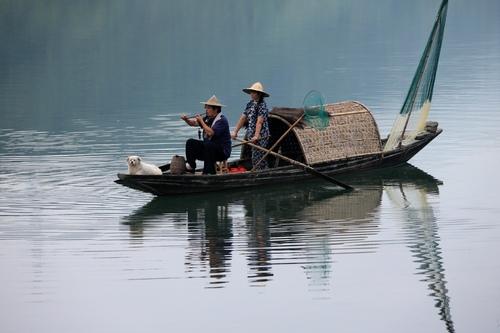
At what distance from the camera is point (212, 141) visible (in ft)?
52.9

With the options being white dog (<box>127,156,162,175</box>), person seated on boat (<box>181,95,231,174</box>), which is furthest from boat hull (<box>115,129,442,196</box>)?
person seated on boat (<box>181,95,231,174</box>)

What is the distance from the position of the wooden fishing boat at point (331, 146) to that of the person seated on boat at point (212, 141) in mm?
237

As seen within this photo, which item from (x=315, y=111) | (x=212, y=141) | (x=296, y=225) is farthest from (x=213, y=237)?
(x=315, y=111)

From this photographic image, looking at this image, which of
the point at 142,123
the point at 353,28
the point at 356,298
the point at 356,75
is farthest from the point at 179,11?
the point at 356,298

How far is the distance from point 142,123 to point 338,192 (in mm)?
7614

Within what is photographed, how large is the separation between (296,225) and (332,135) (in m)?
2.81

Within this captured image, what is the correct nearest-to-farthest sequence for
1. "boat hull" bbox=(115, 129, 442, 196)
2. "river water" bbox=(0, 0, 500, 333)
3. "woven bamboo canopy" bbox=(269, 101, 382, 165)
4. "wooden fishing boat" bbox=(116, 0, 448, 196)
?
"river water" bbox=(0, 0, 500, 333)
"boat hull" bbox=(115, 129, 442, 196)
"wooden fishing boat" bbox=(116, 0, 448, 196)
"woven bamboo canopy" bbox=(269, 101, 382, 165)

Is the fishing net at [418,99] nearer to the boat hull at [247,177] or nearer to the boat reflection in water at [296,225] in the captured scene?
the boat hull at [247,177]

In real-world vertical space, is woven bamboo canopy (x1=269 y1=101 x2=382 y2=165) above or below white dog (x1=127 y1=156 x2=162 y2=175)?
above

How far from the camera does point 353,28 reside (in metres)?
51.2

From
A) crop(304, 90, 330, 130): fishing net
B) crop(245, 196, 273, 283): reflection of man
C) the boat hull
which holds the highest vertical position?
crop(304, 90, 330, 130): fishing net

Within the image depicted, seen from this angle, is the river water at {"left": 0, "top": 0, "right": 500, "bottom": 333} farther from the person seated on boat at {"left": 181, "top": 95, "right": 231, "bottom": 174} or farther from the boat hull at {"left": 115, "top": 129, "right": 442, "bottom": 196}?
the person seated on boat at {"left": 181, "top": 95, "right": 231, "bottom": 174}

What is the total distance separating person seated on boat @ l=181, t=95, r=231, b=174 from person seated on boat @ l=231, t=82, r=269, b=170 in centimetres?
38

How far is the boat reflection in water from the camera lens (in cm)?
1287
